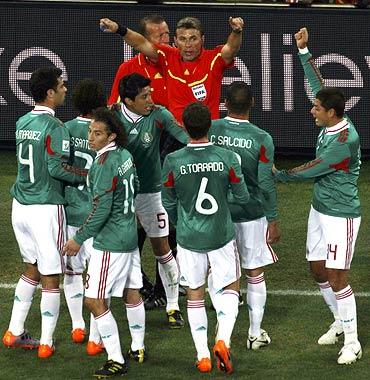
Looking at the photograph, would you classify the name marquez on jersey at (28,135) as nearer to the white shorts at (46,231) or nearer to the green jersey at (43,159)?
the green jersey at (43,159)

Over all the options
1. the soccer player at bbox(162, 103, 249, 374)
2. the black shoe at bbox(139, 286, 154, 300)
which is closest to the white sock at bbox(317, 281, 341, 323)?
the soccer player at bbox(162, 103, 249, 374)

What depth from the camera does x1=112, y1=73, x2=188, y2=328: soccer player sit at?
417 inches

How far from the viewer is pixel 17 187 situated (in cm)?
1038

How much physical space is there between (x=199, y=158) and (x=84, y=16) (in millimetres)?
7206

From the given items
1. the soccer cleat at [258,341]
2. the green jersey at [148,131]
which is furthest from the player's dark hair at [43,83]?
the soccer cleat at [258,341]

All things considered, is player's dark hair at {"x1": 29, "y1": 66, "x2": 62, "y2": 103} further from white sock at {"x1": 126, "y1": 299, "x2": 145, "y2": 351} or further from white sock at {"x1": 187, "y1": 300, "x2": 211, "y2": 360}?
white sock at {"x1": 187, "y1": 300, "x2": 211, "y2": 360}

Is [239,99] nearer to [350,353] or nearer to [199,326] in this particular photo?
[199,326]

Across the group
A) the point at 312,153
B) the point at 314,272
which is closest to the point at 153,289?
the point at 314,272

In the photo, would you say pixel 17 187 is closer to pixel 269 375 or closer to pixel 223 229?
pixel 223 229

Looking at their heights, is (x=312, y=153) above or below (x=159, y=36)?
below

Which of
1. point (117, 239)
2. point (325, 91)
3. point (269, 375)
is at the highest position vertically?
point (325, 91)

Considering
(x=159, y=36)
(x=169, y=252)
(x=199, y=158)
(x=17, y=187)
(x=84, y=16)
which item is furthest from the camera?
(x=84, y=16)

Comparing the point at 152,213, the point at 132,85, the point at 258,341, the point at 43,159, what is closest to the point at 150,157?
the point at 152,213

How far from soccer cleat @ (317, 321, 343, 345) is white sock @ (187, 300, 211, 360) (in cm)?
112
